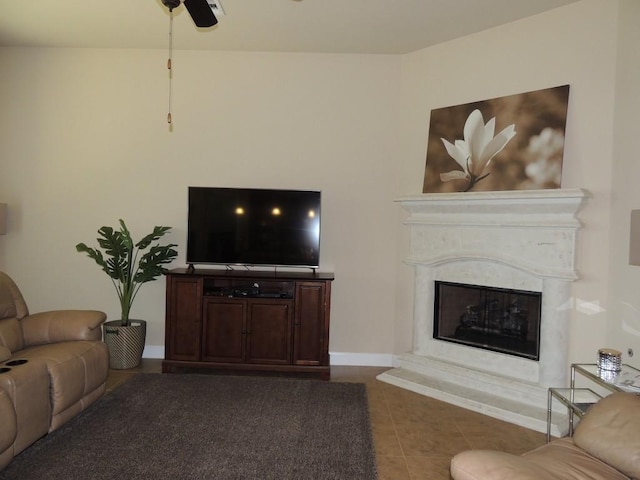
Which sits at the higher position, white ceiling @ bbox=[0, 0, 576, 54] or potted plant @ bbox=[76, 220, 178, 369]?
white ceiling @ bbox=[0, 0, 576, 54]

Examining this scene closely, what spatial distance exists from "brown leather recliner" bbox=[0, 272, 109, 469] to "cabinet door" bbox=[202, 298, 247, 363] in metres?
0.93

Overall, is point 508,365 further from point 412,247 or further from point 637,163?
point 637,163

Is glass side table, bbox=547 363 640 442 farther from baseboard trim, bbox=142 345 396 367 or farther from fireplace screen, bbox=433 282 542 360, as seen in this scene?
baseboard trim, bbox=142 345 396 367

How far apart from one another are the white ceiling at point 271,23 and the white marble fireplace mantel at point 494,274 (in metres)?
1.45

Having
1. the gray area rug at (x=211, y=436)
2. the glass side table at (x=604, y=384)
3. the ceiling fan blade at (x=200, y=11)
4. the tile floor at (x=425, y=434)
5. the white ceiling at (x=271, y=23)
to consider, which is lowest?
the tile floor at (x=425, y=434)

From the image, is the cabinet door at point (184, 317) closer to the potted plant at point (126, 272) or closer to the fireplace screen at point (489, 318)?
the potted plant at point (126, 272)

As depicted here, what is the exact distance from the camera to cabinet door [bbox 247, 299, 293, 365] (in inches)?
153

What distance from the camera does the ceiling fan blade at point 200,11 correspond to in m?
2.40

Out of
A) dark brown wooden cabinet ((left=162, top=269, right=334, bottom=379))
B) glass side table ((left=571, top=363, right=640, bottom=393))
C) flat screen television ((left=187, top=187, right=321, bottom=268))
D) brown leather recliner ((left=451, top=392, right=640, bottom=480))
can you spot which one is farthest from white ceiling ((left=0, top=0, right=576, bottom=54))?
brown leather recliner ((left=451, top=392, right=640, bottom=480))

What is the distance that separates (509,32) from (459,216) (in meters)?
1.58

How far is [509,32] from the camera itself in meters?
3.66

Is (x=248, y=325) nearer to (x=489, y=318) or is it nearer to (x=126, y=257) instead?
(x=126, y=257)

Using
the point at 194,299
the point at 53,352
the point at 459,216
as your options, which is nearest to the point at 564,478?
the point at 459,216

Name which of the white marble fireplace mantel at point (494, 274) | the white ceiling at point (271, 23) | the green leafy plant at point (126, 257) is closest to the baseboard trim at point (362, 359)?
the white marble fireplace mantel at point (494, 274)
